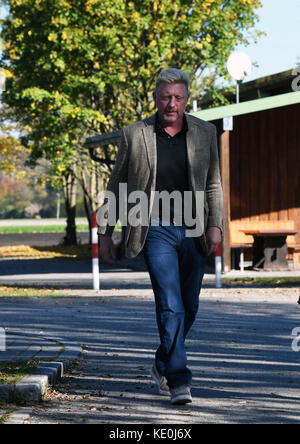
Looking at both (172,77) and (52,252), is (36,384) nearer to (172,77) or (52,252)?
(172,77)

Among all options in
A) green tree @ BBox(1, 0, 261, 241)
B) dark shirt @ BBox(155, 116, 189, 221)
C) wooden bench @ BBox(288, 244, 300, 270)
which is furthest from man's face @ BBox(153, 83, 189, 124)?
green tree @ BBox(1, 0, 261, 241)

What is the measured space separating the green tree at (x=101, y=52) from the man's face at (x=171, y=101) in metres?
19.6

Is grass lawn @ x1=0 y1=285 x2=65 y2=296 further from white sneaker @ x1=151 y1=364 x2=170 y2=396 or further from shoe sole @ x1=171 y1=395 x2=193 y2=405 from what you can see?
shoe sole @ x1=171 y1=395 x2=193 y2=405

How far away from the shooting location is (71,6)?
84.5 feet

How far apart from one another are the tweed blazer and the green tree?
1952cm

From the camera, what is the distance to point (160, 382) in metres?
6.26

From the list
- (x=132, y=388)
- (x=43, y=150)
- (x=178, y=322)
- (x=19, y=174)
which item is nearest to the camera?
(x=178, y=322)

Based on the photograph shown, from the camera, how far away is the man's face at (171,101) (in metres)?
5.90

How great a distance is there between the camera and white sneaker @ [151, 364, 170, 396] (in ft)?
20.5

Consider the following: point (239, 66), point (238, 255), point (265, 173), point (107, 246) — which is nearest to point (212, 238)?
point (107, 246)

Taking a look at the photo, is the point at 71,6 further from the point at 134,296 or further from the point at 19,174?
the point at 134,296

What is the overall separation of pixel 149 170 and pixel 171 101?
1.50ft

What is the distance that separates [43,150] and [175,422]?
23.2 meters
